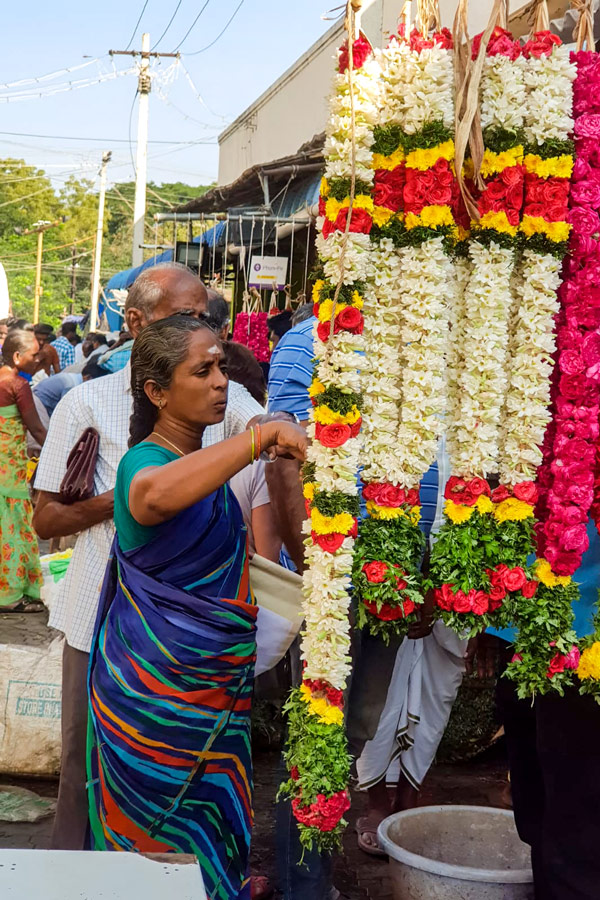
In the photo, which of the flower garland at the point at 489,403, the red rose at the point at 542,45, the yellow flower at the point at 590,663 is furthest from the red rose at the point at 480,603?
the red rose at the point at 542,45

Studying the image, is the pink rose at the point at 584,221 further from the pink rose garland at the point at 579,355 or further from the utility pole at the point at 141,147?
the utility pole at the point at 141,147

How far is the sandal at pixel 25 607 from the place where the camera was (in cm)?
788

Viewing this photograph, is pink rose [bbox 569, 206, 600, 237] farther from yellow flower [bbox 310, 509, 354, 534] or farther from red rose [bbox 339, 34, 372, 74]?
yellow flower [bbox 310, 509, 354, 534]

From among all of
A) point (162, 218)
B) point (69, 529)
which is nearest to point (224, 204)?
point (162, 218)

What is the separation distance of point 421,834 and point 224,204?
12.1 meters

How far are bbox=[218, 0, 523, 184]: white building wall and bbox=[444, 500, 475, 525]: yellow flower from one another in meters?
6.87

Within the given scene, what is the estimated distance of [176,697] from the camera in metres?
2.71

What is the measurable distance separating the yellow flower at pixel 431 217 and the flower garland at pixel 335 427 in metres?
0.11

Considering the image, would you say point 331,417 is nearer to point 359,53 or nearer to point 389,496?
point 389,496

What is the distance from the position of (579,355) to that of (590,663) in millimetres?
789

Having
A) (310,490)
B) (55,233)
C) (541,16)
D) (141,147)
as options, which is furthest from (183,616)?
(55,233)

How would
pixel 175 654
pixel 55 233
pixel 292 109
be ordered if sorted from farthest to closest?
pixel 55 233, pixel 292 109, pixel 175 654

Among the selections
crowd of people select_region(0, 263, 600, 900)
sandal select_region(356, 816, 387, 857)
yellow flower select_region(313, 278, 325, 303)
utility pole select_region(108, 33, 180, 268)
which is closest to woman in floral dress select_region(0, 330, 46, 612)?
sandal select_region(356, 816, 387, 857)

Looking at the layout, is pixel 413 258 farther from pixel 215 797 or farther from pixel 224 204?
pixel 224 204
